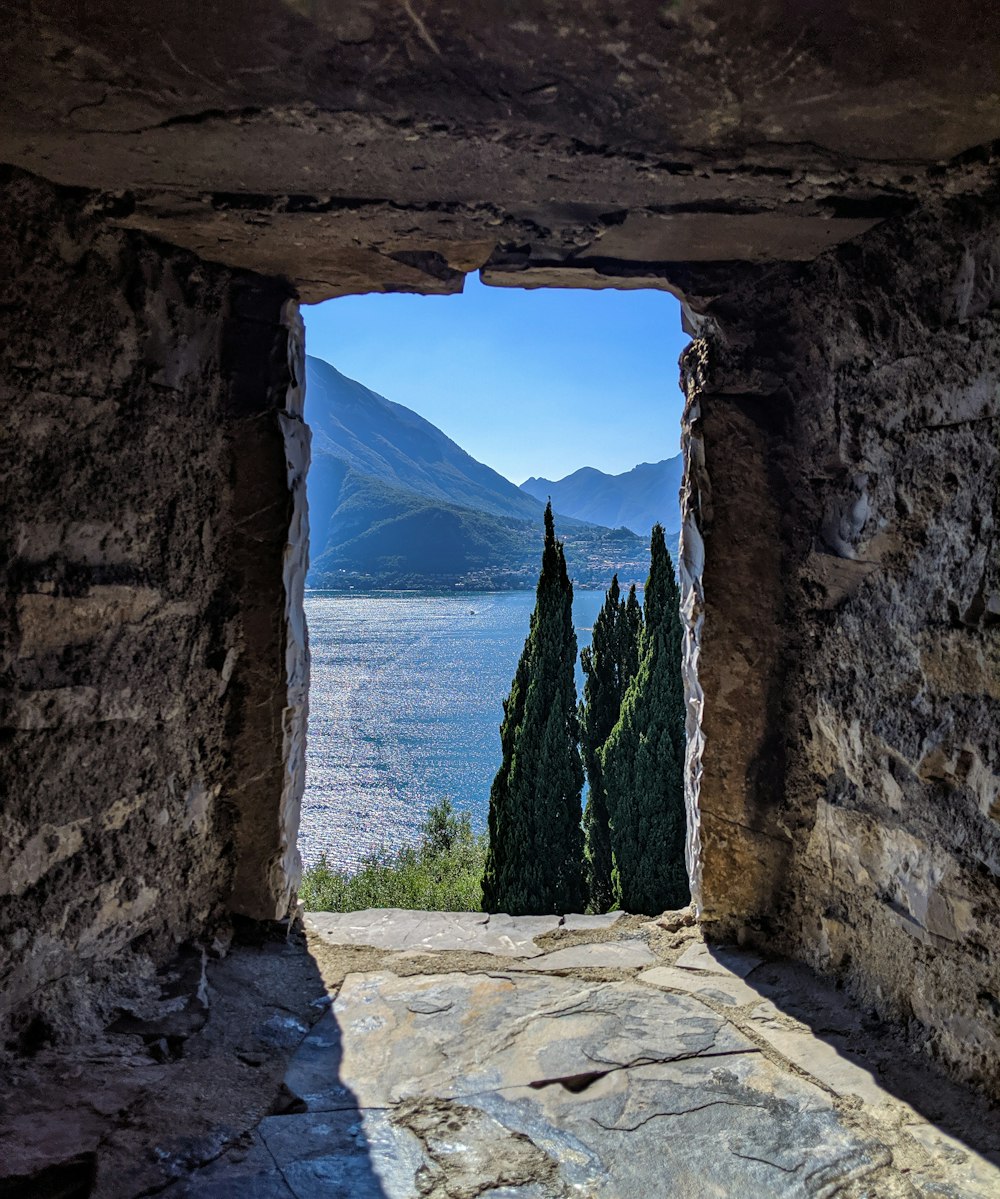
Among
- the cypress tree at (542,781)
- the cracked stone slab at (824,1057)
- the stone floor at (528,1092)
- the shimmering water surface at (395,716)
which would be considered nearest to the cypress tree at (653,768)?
the cypress tree at (542,781)

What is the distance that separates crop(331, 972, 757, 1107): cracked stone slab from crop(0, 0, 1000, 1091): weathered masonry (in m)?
0.36

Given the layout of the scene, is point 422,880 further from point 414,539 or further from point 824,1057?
point 414,539

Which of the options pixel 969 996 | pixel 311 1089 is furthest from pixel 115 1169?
pixel 969 996

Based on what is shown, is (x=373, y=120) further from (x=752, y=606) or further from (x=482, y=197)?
(x=752, y=606)

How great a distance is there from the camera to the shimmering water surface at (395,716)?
1873 cm

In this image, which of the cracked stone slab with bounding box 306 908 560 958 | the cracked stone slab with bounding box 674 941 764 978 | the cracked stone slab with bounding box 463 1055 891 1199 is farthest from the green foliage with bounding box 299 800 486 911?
the cracked stone slab with bounding box 463 1055 891 1199

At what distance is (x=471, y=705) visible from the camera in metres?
28.0

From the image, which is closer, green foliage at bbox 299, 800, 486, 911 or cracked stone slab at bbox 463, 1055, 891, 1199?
cracked stone slab at bbox 463, 1055, 891, 1199

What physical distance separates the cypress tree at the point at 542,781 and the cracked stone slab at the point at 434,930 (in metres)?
5.81

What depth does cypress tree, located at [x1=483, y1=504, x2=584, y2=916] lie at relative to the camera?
8164 mm

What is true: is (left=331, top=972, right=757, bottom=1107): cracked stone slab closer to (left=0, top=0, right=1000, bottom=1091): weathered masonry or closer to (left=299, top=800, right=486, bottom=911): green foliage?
(left=0, top=0, right=1000, bottom=1091): weathered masonry

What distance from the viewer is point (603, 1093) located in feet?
5.12

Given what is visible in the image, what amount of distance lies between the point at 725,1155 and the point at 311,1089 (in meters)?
0.74

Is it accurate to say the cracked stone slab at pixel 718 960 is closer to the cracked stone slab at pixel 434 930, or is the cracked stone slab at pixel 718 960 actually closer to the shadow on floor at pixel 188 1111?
the cracked stone slab at pixel 434 930
